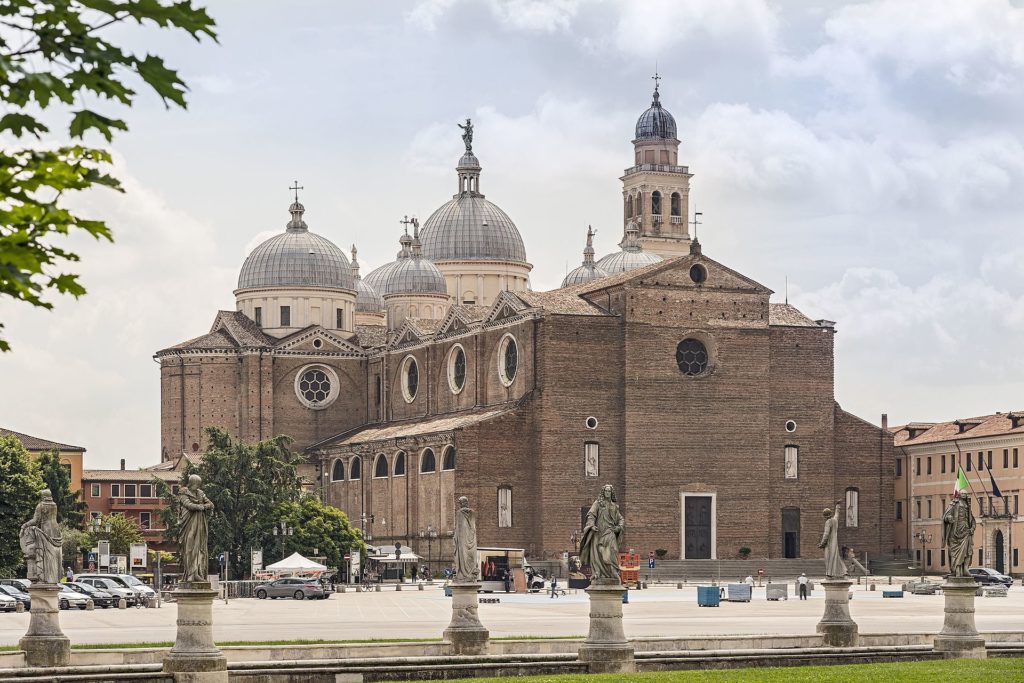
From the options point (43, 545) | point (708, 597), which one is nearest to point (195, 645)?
point (43, 545)

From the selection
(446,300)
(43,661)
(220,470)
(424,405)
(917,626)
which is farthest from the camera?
(446,300)

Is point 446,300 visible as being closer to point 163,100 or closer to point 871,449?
point 871,449

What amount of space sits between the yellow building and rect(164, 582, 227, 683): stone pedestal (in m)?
67.3

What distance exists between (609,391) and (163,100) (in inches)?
3019

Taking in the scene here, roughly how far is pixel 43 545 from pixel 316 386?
73289 millimetres

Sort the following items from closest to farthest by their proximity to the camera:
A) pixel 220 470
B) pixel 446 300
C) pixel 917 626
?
pixel 917 626 → pixel 220 470 → pixel 446 300

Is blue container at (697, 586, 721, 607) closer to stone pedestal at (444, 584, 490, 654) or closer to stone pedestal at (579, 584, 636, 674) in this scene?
stone pedestal at (444, 584, 490, 654)

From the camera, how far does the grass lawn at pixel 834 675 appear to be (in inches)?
1030

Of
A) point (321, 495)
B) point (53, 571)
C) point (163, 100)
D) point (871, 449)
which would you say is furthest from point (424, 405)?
point (163, 100)

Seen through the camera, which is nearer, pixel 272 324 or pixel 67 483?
pixel 67 483

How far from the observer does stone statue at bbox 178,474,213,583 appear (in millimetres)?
26578

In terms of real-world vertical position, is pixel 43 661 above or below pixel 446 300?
below

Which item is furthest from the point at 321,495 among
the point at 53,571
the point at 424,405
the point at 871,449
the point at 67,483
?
the point at 53,571

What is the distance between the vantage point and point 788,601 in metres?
63.8
